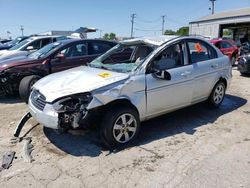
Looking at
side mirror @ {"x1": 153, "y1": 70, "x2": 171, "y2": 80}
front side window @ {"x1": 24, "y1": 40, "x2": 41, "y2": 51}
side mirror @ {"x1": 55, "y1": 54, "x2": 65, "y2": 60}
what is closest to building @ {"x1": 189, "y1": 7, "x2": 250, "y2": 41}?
front side window @ {"x1": 24, "y1": 40, "x2": 41, "y2": 51}

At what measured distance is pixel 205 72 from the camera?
5215mm

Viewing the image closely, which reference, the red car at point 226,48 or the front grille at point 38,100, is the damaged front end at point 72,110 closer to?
the front grille at point 38,100

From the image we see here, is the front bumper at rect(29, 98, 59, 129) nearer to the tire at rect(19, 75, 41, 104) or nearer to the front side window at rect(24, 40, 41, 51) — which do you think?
the tire at rect(19, 75, 41, 104)

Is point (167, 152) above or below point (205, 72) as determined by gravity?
below

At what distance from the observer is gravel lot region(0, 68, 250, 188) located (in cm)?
320

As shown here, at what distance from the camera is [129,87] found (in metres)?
4.01

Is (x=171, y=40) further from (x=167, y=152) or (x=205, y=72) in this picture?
(x=167, y=152)

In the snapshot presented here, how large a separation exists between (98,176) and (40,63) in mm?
4458

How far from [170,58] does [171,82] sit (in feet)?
1.51

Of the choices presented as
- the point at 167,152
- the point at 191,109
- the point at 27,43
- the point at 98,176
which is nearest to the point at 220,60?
the point at 191,109

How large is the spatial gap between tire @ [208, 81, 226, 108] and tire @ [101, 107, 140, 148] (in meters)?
2.27

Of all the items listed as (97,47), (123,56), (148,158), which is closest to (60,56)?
(97,47)

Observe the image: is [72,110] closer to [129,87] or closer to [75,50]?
[129,87]

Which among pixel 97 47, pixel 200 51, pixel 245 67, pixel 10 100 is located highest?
pixel 200 51
